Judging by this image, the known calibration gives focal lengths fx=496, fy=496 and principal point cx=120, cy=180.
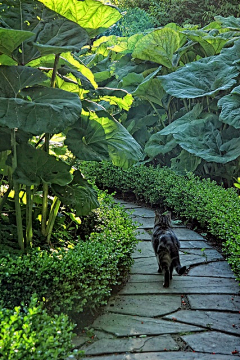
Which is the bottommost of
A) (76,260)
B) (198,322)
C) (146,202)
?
(146,202)

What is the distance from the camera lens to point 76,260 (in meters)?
3.32

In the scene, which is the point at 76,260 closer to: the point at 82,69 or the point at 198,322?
the point at 198,322

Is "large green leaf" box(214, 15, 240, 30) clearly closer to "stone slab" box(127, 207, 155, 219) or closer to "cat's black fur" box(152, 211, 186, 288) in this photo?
"stone slab" box(127, 207, 155, 219)

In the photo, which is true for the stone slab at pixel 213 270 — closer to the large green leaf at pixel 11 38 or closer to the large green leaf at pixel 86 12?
the large green leaf at pixel 86 12

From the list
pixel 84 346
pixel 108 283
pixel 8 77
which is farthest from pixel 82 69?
pixel 84 346

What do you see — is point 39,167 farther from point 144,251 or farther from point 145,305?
point 144,251

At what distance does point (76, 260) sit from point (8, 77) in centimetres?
127

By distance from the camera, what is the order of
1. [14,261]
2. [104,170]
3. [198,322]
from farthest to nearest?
[104,170], [198,322], [14,261]

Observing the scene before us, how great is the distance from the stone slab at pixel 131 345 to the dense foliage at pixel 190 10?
32.7 feet

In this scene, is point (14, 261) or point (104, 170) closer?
point (14, 261)

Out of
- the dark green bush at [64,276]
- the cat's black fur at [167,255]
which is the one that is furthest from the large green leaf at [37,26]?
the cat's black fur at [167,255]

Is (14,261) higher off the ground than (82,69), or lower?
lower

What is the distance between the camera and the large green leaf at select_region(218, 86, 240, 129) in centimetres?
603

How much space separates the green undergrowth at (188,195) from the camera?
4641 millimetres
